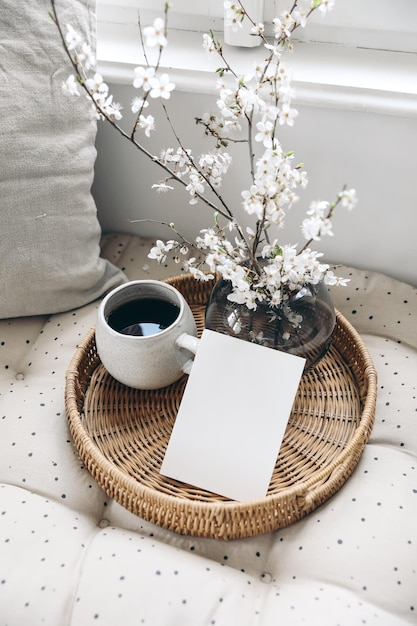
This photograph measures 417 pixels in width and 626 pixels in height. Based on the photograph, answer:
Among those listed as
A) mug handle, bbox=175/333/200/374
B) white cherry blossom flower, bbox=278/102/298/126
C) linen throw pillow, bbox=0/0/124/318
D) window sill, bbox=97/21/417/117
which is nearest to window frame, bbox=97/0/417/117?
window sill, bbox=97/21/417/117

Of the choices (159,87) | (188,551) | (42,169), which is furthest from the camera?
(42,169)

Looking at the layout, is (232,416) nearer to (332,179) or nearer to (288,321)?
(288,321)

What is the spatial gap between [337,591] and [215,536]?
14 cm

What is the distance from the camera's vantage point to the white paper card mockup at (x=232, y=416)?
0.65 meters

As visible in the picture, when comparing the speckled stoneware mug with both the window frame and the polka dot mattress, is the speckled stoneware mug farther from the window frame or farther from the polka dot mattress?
the window frame

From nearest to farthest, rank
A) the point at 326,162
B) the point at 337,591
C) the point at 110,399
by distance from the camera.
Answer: the point at 337,591 < the point at 110,399 < the point at 326,162

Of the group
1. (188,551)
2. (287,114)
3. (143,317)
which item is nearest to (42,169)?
(143,317)

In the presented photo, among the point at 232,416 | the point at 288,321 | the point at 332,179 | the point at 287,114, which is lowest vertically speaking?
the point at 232,416

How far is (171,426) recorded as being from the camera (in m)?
0.73

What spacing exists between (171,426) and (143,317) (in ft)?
0.47

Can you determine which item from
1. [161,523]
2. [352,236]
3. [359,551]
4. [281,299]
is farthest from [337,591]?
[352,236]

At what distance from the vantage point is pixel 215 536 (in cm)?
63

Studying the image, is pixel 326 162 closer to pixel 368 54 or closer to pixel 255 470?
pixel 368 54

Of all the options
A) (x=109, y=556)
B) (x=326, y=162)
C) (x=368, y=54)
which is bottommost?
(x=109, y=556)
